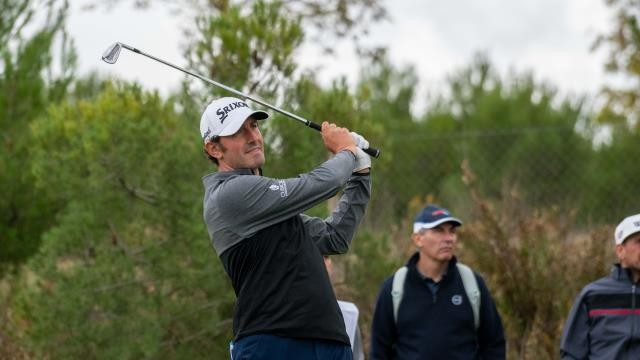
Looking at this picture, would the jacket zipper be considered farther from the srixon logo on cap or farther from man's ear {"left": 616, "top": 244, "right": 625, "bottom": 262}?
the srixon logo on cap

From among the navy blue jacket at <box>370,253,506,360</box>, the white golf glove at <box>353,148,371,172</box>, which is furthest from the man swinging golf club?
the navy blue jacket at <box>370,253,506,360</box>

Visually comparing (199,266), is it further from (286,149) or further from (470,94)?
(470,94)

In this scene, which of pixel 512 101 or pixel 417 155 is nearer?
pixel 417 155

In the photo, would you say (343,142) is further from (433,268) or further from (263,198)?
(433,268)

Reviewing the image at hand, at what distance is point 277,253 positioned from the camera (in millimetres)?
4816

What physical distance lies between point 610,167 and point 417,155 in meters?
1.88

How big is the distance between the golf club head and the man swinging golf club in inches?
38.2

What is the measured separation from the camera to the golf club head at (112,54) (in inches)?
226

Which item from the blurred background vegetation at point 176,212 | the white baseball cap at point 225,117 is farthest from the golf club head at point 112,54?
the blurred background vegetation at point 176,212

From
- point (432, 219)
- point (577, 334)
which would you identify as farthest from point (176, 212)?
point (577, 334)

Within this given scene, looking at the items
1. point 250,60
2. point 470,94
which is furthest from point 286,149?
point 470,94

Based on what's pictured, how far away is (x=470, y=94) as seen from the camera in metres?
23.5

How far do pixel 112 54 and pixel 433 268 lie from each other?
249cm

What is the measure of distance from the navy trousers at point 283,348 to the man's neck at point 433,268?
99.2 inches
